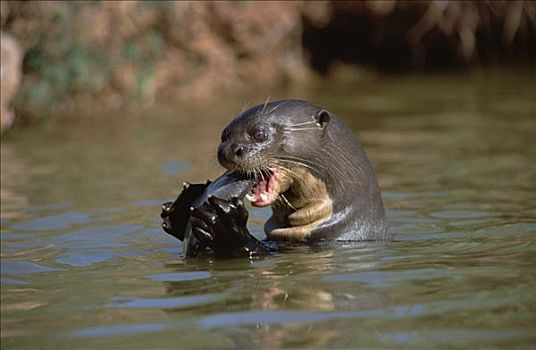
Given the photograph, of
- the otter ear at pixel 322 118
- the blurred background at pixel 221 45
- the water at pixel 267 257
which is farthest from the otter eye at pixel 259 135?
the blurred background at pixel 221 45

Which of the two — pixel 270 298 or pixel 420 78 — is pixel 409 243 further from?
pixel 420 78

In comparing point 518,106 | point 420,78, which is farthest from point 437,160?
point 420,78

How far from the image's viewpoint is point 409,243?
4.80 meters

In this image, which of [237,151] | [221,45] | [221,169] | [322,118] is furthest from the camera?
[221,45]

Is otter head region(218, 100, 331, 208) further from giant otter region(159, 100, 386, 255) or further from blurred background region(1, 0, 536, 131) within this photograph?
blurred background region(1, 0, 536, 131)

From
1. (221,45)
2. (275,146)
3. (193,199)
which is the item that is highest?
(221,45)

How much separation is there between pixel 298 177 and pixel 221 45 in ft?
22.7

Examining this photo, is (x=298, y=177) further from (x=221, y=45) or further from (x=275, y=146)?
(x=221, y=45)

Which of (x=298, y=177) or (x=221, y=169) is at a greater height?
(x=298, y=177)

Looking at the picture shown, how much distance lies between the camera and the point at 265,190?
4.52m

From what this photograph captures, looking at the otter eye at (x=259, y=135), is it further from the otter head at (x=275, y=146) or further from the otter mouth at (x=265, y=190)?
the otter mouth at (x=265, y=190)

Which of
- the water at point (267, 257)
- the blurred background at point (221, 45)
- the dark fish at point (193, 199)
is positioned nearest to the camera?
the water at point (267, 257)

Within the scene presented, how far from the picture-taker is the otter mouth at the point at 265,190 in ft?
14.8

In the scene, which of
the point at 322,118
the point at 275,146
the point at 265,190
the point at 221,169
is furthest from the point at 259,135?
the point at 221,169
